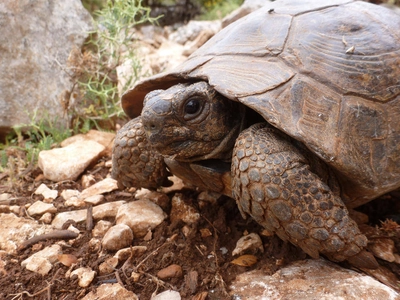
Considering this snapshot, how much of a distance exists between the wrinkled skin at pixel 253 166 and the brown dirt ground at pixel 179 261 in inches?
9.9

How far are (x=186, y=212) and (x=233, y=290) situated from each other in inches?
28.0

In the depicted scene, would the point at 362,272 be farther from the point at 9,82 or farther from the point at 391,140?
the point at 9,82

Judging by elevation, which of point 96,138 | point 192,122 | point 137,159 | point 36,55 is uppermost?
point 36,55

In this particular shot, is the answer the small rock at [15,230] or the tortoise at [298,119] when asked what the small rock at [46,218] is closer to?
the small rock at [15,230]

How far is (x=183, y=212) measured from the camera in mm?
2393

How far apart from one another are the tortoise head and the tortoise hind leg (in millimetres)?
305

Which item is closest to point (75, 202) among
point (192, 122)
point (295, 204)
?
point (192, 122)

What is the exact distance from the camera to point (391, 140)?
1.97m

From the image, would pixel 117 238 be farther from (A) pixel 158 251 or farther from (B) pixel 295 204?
(B) pixel 295 204

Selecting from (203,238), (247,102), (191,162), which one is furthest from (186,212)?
(247,102)

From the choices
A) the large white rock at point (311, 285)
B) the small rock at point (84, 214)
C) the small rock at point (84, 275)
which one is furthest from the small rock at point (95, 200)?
the large white rock at point (311, 285)

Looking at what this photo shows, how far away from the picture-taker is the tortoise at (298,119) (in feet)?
5.66

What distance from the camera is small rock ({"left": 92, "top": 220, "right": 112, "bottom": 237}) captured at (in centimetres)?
229

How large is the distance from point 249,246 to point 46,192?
168cm
